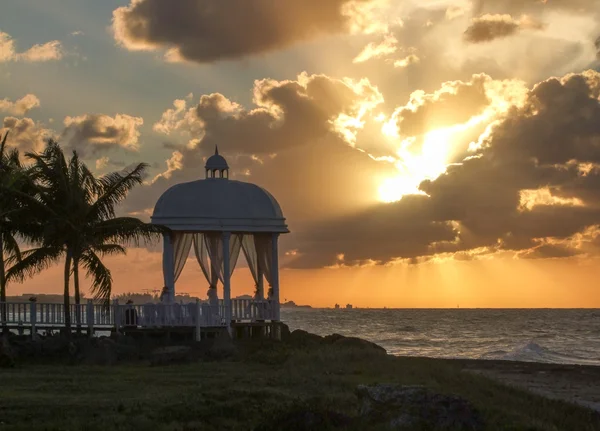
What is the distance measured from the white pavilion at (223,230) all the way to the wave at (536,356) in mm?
26653

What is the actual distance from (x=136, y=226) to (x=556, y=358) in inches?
1455

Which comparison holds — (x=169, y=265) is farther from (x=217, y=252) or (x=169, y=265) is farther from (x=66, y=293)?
(x=66, y=293)

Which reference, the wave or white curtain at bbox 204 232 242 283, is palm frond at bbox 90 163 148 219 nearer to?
white curtain at bbox 204 232 242 283

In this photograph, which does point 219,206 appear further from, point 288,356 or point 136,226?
point 288,356

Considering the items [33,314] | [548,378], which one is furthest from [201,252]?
[548,378]

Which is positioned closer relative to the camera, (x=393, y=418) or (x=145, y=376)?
(x=393, y=418)

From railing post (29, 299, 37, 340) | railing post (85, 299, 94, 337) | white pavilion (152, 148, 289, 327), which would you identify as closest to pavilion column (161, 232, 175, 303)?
white pavilion (152, 148, 289, 327)

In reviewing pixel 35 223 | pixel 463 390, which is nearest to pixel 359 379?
pixel 463 390

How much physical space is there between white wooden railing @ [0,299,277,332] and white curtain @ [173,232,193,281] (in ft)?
8.27

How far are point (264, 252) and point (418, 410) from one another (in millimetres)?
22707

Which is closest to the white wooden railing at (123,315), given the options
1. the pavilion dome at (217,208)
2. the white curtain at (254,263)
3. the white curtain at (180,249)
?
the white curtain at (180,249)

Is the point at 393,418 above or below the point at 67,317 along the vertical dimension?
below

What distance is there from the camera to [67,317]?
37281mm

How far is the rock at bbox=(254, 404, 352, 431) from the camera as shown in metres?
18.4
